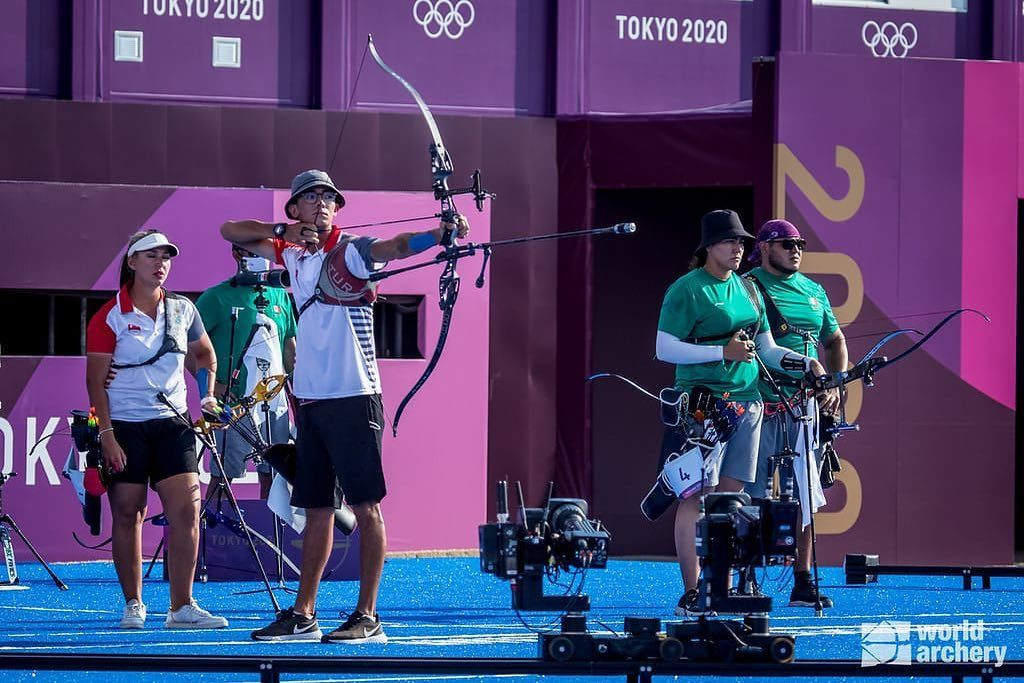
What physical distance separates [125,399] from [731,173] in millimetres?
5791

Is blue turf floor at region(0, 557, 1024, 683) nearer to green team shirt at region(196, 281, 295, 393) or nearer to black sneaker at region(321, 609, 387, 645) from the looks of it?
black sneaker at region(321, 609, 387, 645)

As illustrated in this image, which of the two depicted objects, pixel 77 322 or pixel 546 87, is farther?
pixel 546 87

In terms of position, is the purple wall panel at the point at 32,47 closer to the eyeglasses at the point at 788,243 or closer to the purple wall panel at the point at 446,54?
the purple wall panel at the point at 446,54

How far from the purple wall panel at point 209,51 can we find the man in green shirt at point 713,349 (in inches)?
225

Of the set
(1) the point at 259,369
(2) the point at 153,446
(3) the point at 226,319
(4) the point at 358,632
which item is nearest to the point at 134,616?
(2) the point at 153,446

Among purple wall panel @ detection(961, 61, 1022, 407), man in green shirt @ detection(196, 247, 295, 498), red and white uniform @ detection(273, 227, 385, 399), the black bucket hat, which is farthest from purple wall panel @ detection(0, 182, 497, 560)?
red and white uniform @ detection(273, 227, 385, 399)

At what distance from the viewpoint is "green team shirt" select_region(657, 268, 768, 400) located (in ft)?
27.3

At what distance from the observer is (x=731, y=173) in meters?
12.5

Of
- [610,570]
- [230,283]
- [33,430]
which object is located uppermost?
[230,283]

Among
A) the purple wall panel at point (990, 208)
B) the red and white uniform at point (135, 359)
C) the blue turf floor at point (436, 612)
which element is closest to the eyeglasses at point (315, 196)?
the red and white uniform at point (135, 359)

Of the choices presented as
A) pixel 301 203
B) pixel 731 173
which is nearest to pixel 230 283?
pixel 301 203

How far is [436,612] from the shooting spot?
8688 mm

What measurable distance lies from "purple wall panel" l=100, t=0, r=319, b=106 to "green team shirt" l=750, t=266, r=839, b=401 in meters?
5.30

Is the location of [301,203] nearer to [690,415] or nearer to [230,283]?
[690,415]
